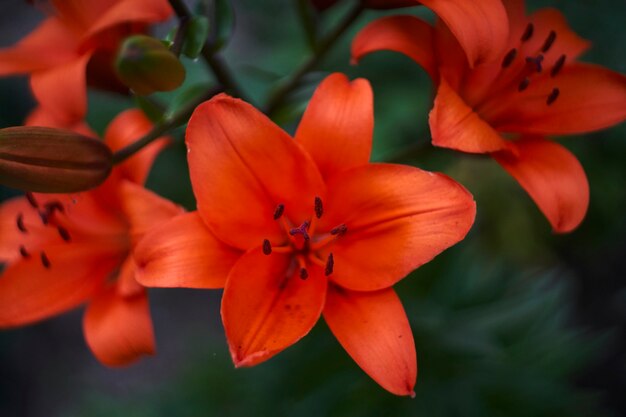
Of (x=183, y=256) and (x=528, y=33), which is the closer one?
(x=183, y=256)

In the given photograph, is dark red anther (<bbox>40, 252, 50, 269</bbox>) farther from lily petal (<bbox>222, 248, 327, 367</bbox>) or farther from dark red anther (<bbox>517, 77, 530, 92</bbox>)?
dark red anther (<bbox>517, 77, 530, 92</bbox>)

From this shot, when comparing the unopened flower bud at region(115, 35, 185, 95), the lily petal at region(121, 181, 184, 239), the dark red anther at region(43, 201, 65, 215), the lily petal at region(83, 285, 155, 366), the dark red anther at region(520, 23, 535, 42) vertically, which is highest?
the unopened flower bud at region(115, 35, 185, 95)

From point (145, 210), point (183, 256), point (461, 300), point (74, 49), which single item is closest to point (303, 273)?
point (183, 256)

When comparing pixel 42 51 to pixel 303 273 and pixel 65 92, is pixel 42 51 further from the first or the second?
pixel 303 273

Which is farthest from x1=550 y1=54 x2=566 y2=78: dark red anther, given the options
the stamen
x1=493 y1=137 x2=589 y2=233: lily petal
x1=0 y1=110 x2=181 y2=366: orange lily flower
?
x1=0 y1=110 x2=181 y2=366: orange lily flower

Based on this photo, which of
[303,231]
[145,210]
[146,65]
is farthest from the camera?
[145,210]

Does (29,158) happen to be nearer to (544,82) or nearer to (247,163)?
(247,163)
